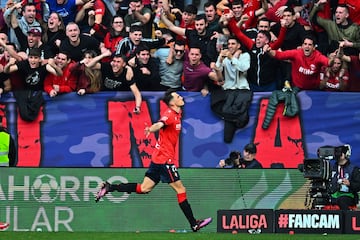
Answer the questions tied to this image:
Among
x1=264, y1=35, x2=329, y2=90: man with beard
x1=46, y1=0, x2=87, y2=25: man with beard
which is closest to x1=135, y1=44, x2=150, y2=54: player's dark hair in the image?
x1=46, y1=0, x2=87, y2=25: man with beard

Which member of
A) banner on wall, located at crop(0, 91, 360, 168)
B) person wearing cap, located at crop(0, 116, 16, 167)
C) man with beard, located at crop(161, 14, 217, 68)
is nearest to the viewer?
person wearing cap, located at crop(0, 116, 16, 167)

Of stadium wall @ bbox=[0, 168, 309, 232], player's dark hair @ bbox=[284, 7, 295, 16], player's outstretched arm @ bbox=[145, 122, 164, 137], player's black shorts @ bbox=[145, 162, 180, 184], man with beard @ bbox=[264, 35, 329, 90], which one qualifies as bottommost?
stadium wall @ bbox=[0, 168, 309, 232]

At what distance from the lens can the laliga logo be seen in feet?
61.4

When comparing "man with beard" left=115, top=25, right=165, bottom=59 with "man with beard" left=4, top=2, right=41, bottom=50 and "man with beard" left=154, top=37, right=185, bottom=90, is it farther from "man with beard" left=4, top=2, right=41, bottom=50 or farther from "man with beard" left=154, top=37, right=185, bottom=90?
"man with beard" left=4, top=2, right=41, bottom=50

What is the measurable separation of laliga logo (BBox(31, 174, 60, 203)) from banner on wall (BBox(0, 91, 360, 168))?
2.36 meters

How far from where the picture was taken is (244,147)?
2055 cm

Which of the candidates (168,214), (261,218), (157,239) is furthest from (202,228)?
(157,239)

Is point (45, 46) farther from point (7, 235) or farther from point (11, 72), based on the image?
point (7, 235)

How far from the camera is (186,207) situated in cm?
1744

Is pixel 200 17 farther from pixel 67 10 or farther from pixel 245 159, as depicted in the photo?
pixel 245 159

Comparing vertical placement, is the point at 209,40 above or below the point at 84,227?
above

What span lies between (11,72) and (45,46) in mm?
937

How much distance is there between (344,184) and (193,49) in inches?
164

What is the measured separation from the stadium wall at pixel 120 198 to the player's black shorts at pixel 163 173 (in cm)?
92
